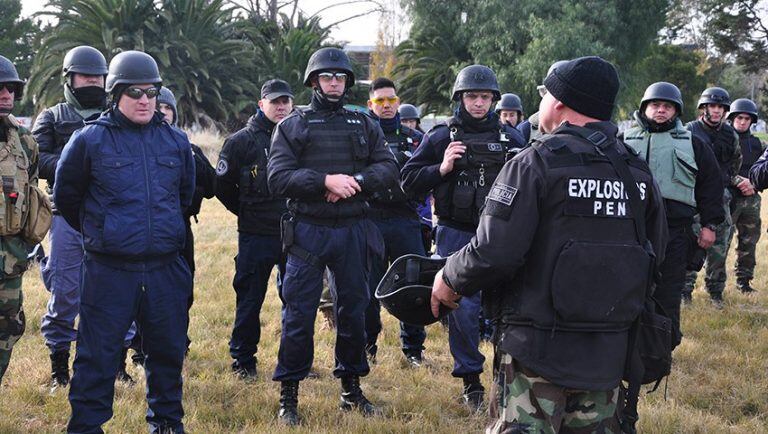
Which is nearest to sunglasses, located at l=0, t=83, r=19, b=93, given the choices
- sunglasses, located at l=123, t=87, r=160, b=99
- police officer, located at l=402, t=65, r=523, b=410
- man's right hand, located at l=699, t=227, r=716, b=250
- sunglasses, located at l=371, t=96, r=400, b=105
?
sunglasses, located at l=123, t=87, r=160, b=99

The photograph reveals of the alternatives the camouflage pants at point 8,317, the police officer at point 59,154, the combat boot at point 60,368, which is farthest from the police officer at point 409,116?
the camouflage pants at point 8,317

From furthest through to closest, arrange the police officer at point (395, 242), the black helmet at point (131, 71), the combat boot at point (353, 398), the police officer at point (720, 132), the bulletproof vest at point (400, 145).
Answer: the police officer at point (720, 132) < the bulletproof vest at point (400, 145) < the police officer at point (395, 242) < the combat boot at point (353, 398) < the black helmet at point (131, 71)

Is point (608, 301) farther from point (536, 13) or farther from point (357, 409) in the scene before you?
point (536, 13)

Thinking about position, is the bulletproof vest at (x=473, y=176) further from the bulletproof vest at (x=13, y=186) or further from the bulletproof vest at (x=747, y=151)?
the bulletproof vest at (x=747, y=151)

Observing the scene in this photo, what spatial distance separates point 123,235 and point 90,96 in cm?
164

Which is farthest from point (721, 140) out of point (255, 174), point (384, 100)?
point (255, 174)

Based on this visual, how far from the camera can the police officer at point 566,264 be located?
2918 millimetres

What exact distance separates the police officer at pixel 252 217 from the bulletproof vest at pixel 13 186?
1596 millimetres

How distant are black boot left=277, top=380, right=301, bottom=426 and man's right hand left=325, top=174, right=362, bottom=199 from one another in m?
1.27

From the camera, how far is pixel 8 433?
444 centimetres

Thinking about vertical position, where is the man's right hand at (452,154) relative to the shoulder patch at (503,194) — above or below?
below

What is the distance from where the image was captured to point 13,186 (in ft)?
14.2

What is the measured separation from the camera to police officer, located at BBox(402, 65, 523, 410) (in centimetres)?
520

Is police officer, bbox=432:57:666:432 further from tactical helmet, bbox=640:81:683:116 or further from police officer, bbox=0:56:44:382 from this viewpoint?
tactical helmet, bbox=640:81:683:116
